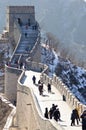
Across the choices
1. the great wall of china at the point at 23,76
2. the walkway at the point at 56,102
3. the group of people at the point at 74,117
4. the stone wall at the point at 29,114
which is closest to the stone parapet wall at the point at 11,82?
the great wall of china at the point at 23,76

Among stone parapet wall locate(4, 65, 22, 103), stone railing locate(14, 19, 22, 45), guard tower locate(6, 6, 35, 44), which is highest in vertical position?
guard tower locate(6, 6, 35, 44)

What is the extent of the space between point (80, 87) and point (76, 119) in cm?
6531

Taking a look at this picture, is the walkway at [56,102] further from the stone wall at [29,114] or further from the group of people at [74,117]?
the stone wall at [29,114]

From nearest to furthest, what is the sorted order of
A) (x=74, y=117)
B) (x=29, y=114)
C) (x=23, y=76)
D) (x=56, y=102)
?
(x=74, y=117)
(x=56, y=102)
(x=29, y=114)
(x=23, y=76)

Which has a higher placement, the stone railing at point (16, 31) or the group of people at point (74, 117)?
the stone railing at point (16, 31)

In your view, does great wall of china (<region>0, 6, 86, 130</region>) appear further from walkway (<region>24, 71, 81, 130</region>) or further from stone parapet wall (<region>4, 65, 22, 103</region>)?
walkway (<region>24, 71, 81, 130</region>)

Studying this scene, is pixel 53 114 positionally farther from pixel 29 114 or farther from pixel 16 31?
pixel 16 31

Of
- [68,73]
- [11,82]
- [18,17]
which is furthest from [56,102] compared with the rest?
[68,73]

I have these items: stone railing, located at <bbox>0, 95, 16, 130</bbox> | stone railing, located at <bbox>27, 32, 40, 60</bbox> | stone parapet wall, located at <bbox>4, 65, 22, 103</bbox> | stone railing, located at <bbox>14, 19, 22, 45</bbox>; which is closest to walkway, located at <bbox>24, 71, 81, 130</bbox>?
stone railing, located at <bbox>0, 95, 16, 130</bbox>

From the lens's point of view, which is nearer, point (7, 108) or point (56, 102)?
point (56, 102)

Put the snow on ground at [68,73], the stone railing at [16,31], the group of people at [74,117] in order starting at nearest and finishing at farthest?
1. the group of people at [74,117]
2. the stone railing at [16,31]
3. the snow on ground at [68,73]

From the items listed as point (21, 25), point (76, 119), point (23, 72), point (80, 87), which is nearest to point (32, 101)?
point (76, 119)

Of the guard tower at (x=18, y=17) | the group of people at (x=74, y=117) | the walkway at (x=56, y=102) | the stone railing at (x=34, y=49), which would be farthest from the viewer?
the guard tower at (x=18, y=17)

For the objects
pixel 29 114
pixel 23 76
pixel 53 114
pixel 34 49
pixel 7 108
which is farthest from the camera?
pixel 34 49
